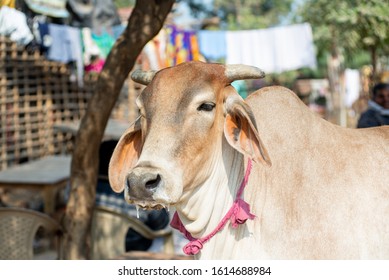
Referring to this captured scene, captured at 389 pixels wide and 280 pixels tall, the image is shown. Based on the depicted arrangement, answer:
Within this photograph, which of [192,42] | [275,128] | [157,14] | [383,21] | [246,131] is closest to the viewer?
[246,131]

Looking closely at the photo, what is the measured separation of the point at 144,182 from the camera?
7.06 feet

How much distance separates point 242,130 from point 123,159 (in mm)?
565

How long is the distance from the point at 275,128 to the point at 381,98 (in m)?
2.89

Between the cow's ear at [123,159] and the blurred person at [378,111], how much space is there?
8.92ft

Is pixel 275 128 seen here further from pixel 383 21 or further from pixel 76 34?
pixel 76 34

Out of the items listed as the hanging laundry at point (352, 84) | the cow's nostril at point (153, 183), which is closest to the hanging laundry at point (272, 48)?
the cow's nostril at point (153, 183)

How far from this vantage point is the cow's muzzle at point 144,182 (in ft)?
7.07

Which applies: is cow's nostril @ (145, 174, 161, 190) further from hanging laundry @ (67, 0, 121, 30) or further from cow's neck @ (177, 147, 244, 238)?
hanging laundry @ (67, 0, 121, 30)

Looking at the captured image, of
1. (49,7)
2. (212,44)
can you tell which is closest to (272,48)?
(212,44)

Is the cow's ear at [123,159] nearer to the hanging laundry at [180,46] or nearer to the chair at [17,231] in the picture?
the chair at [17,231]

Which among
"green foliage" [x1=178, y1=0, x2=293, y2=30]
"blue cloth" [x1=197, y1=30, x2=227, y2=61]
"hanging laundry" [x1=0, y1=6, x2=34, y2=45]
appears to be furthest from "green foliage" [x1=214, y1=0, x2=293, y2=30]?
"hanging laundry" [x1=0, y1=6, x2=34, y2=45]

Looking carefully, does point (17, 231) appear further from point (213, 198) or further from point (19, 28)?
point (19, 28)

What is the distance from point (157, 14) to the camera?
13.0 feet

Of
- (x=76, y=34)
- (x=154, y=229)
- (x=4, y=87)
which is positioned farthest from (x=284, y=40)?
(x=154, y=229)
